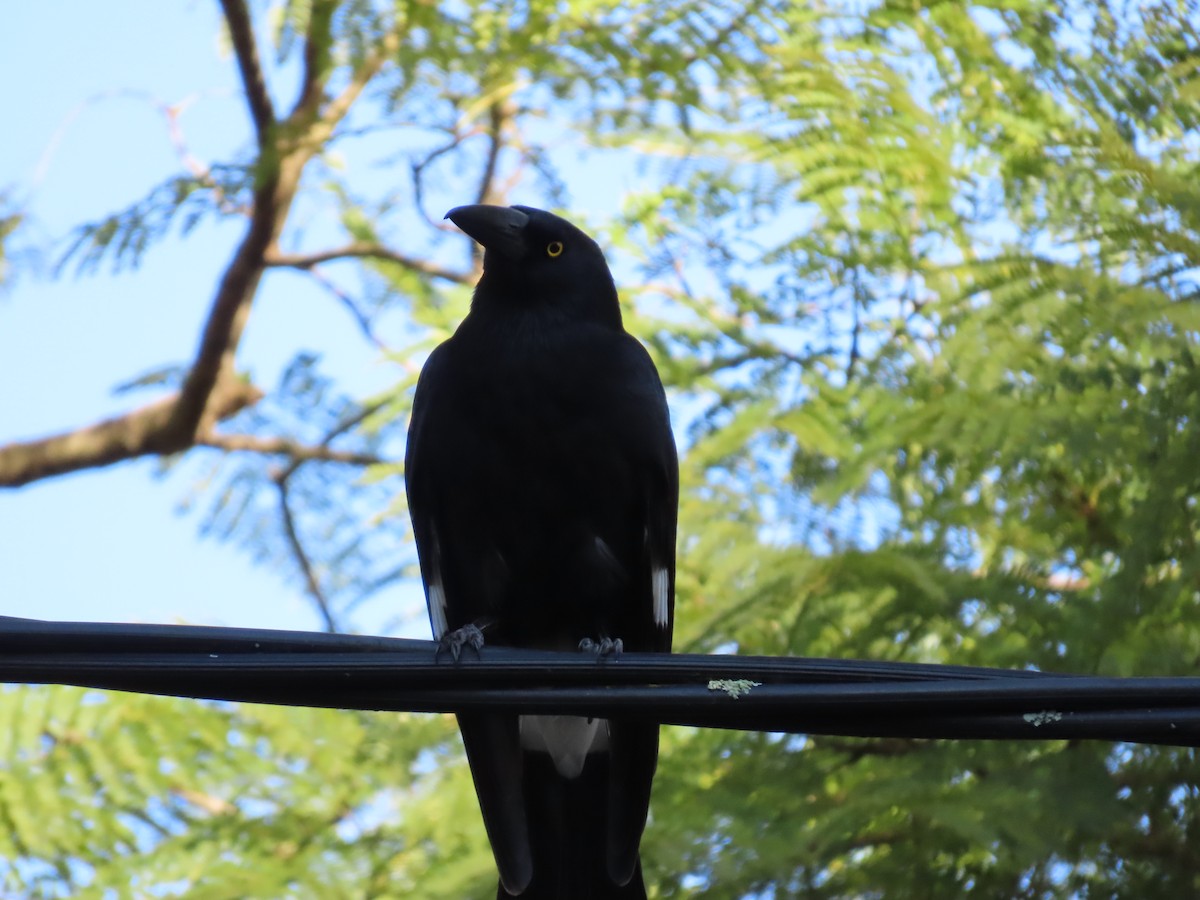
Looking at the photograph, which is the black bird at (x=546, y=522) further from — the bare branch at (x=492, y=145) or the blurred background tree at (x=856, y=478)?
the bare branch at (x=492, y=145)

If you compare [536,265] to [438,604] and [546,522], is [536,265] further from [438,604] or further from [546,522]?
[438,604]

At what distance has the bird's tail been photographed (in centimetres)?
329

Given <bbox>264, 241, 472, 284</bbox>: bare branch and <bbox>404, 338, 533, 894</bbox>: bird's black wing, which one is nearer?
<bbox>404, 338, 533, 894</bbox>: bird's black wing

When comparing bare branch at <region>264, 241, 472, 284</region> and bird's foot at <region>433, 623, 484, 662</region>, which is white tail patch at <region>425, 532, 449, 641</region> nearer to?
bird's foot at <region>433, 623, 484, 662</region>

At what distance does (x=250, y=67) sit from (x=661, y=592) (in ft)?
11.5

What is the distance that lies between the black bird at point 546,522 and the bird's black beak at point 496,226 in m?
0.31

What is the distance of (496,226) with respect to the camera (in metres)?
4.06

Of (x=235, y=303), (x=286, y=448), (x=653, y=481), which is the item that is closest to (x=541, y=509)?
(x=653, y=481)

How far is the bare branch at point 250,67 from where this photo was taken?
605 centimetres

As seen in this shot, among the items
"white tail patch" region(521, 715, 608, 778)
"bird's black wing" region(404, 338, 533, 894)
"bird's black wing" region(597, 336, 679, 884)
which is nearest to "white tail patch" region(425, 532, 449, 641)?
"bird's black wing" region(404, 338, 533, 894)

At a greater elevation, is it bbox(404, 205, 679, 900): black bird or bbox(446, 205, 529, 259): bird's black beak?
bbox(446, 205, 529, 259): bird's black beak

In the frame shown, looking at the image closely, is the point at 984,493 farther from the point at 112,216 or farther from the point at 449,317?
the point at 112,216

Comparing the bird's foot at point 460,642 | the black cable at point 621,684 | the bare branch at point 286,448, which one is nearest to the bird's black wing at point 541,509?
the bird's foot at point 460,642

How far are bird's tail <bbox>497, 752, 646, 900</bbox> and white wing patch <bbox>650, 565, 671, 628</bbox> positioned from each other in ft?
1.22
